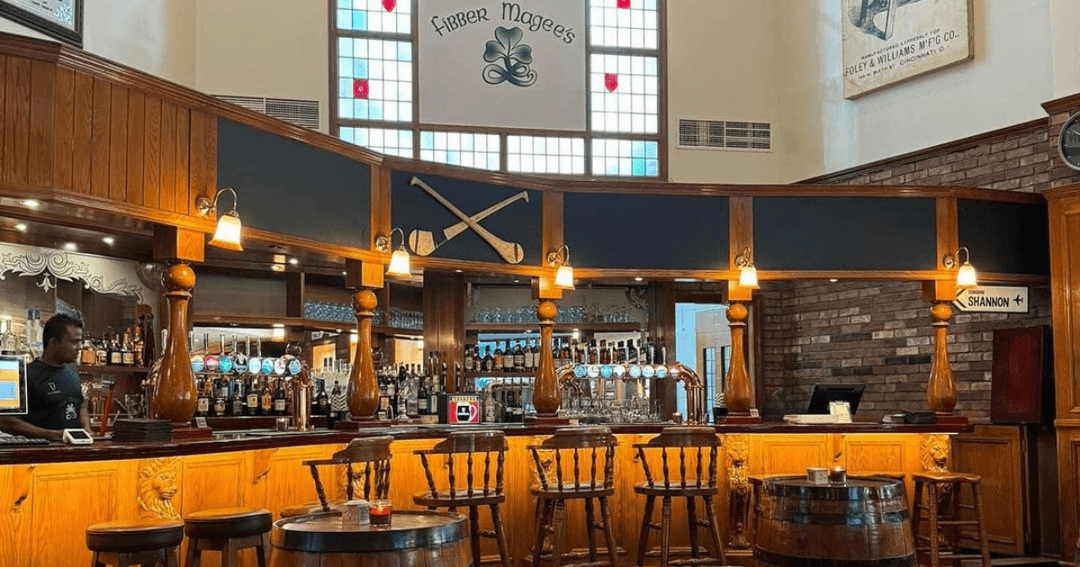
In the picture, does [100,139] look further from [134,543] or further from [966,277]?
[966,277]

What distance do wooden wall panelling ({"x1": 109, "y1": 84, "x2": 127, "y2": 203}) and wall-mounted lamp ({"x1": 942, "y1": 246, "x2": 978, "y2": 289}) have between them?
5.80 metres

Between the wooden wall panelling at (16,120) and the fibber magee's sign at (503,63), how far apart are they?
6565mm

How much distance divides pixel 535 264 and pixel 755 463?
81.4 inches

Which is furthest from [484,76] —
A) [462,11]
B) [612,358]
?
[612,358]

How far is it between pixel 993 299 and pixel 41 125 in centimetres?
681

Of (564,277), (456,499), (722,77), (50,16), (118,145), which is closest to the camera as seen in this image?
(118,145)

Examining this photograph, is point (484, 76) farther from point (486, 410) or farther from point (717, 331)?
point (717, 331)

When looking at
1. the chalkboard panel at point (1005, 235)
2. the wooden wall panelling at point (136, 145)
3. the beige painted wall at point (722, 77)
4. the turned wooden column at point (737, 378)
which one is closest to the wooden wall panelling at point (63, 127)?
the wooden wall panelling at point (136, 145)

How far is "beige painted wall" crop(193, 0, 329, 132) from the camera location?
10938mm

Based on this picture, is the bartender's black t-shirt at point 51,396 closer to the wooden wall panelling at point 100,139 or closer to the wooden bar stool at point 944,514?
the wooden wall panelling at point 100,139

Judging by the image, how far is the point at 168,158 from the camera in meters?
5.81

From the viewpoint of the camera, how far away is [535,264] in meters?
8.12

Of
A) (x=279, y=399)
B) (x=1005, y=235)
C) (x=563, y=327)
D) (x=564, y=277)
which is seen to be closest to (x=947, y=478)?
(x=1005, y=235)

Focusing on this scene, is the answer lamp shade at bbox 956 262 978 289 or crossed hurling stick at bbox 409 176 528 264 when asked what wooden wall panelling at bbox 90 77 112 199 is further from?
lamp shade at bbox 956 262 978 289
